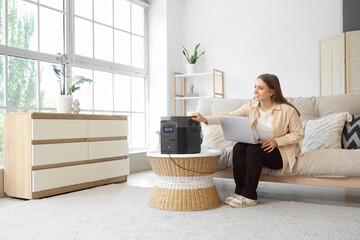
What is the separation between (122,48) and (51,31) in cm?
119

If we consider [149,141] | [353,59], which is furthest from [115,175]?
[353,59]

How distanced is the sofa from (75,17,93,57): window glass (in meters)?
1.64

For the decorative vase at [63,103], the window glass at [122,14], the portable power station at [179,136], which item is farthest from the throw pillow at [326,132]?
the window glass at [122,14]

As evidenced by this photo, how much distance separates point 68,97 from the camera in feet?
10.4

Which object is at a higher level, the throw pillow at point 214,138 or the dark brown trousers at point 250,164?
the throw pillow at point 214,138

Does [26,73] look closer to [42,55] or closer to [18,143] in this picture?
[42,55]

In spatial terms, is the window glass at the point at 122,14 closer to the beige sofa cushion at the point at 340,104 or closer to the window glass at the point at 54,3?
the window glass at the point at 54,3

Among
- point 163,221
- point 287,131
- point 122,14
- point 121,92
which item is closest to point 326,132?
point 287,131

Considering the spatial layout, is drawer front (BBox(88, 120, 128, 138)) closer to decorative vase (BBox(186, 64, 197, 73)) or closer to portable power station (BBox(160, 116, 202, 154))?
portable power station (BBox(160, 116, 202, 154))

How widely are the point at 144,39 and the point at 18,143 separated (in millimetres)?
2817

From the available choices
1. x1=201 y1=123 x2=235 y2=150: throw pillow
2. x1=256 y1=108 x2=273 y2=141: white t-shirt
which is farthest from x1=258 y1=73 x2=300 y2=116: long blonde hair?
x1=201 y1=123 x2=235 y2=150: throw pillow

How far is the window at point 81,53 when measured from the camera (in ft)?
10.9

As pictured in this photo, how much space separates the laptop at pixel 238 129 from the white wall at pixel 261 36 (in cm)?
235

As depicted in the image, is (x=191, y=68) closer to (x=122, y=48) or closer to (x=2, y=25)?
(x=122, y=48)
